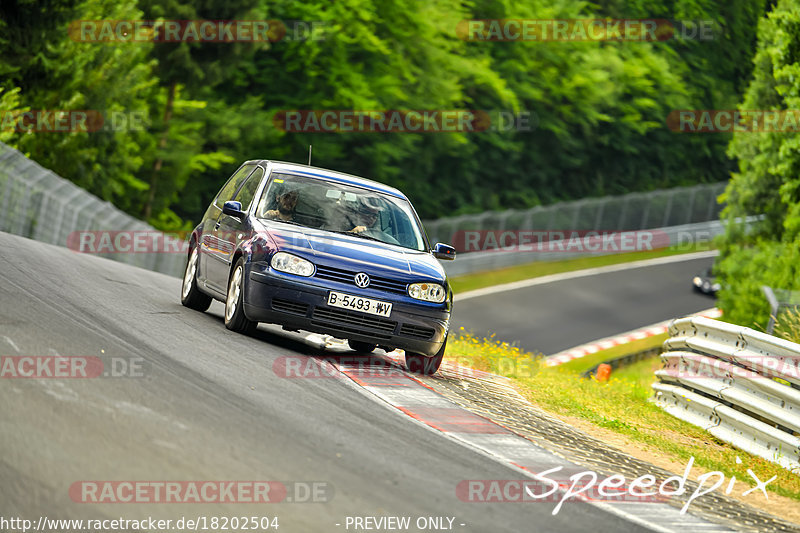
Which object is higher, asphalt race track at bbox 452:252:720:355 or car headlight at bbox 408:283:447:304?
car headlight at bbox 408:283:447:304

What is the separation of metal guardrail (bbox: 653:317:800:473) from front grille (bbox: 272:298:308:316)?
13.6 ft

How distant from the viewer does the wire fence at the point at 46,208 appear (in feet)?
68.5

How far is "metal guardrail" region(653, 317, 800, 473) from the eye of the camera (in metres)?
9.74

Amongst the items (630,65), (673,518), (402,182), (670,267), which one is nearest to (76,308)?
(673,518)

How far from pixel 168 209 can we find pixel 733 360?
35.7 m

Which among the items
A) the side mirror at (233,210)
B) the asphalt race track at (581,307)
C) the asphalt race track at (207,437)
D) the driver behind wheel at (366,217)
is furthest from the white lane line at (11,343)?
the asphalt race track at (581,307)

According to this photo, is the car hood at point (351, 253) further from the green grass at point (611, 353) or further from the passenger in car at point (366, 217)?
the green grass at point (611, 353)

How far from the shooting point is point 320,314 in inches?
395

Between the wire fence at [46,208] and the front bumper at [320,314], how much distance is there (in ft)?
40.0

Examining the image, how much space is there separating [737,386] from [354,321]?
3.74 meters

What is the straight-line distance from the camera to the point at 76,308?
9969mm

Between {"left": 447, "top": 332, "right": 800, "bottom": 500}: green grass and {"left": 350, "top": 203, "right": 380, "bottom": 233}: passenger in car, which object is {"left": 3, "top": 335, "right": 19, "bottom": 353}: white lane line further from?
{"left": 447, "top": 332, "right": 800, "bottom": 500}: green grass

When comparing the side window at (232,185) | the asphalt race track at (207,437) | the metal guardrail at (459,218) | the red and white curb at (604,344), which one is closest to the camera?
the asphalt race track at (207,437)

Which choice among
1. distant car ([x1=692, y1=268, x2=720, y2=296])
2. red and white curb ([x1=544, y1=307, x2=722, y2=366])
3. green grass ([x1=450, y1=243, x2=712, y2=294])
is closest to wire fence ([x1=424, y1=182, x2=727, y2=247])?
green grass ([x1=450, y1=243, x2=712, y2=294])
